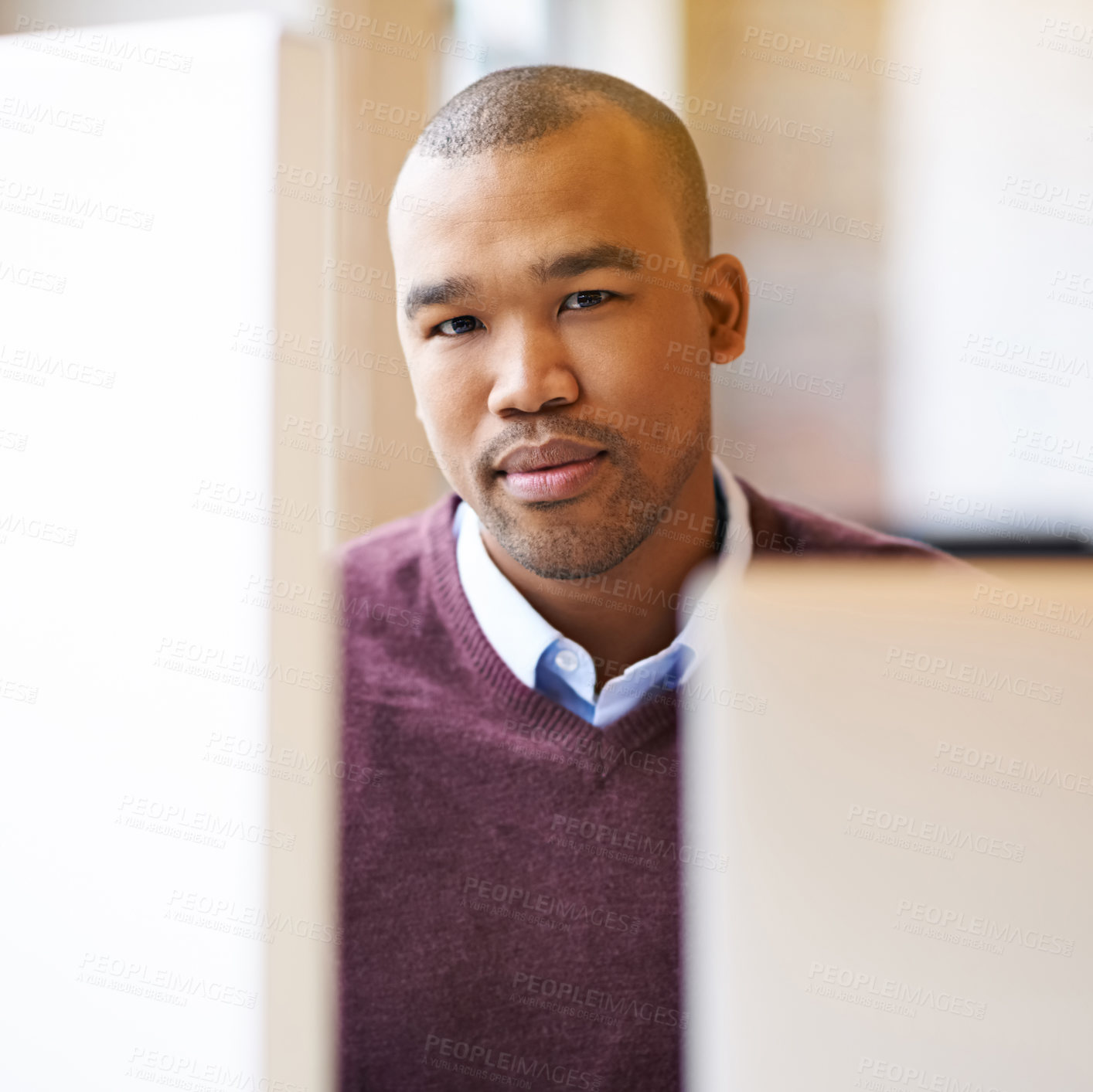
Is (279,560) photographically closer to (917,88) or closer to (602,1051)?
(602,1051)

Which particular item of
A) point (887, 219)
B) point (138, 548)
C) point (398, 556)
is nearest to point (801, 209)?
point (887, 219)

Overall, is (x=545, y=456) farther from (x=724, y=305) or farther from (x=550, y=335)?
(x=724, y=305)

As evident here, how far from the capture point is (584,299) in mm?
904

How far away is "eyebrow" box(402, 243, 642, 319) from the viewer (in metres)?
0.86

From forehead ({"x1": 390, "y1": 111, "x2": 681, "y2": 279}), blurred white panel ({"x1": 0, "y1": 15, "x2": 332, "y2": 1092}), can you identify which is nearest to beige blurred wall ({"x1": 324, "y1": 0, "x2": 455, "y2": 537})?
forehead ({"x1": 390, "y1": 111, "x2": 681, "y2": 279})

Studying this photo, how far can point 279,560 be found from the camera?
0.34m

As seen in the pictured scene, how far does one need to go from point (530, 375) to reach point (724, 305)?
0.40 m

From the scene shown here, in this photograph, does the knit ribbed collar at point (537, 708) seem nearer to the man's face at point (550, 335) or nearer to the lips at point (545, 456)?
the man's face at point (550, 335)

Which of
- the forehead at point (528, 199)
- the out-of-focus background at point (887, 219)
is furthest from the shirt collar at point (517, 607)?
the out-of-focus background at point (887, 219)

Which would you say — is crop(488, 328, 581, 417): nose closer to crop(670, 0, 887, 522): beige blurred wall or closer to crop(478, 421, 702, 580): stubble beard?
crop(478, 421, 702, 580): stubble beard

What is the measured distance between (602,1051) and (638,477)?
1.62 feet

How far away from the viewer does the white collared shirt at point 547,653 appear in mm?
1036

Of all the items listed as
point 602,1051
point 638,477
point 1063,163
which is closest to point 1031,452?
point 1063,163

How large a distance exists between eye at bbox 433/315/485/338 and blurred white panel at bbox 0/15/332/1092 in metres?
0.47
